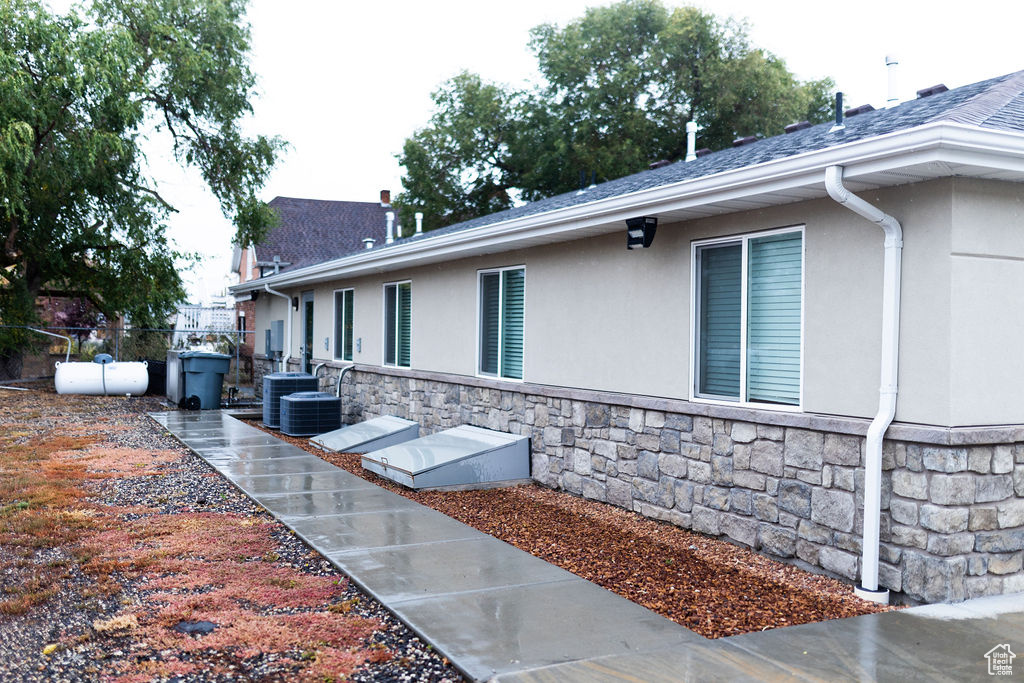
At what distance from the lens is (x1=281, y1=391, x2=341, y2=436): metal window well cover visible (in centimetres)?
1287

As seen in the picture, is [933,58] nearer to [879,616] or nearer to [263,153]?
[263,153]

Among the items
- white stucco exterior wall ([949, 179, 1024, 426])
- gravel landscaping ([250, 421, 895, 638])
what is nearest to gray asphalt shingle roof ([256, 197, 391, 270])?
gravel landscaping ([250, 421, 895, 638])

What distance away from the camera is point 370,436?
37.0 ft

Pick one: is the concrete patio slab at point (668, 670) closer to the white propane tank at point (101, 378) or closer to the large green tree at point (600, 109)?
the white propane tank at point (101, 378)

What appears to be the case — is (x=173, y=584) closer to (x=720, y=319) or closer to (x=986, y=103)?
(x=720, y=319)

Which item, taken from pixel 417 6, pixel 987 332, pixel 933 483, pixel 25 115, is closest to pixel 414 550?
pixel 933 483

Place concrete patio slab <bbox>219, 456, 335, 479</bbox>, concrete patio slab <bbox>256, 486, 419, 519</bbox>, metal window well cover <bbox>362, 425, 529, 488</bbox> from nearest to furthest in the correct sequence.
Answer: concrete patio slab <bbox>256, 486, 419, 519</bbox>
metal window well cover <bbox>362, 425, 529, 488</bbox>
concrete patio slab <bbox>219, 456, 335, 479</bbox>

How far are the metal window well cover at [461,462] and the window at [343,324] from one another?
209 inches

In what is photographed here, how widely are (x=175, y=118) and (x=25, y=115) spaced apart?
548cm

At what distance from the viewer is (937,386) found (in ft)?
15.9

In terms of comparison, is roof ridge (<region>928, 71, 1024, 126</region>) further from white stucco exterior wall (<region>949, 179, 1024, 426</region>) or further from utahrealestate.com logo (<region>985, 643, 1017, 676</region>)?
utahrealestate.com logo (<region>985, 643, 1017, 676</region>)

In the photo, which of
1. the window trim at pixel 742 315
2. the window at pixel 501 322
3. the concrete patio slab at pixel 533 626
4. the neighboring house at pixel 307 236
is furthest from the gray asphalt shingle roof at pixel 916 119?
the neighboring house at pixel 307 236

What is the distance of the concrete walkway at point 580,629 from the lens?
152 inches

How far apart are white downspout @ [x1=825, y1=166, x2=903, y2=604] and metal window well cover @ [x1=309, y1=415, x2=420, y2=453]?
6.91 meters
